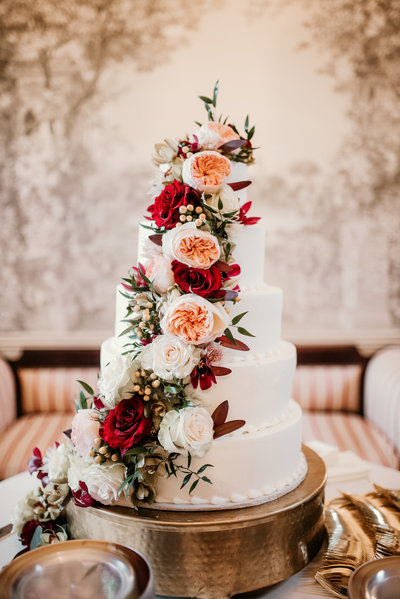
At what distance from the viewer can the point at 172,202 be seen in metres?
1.70

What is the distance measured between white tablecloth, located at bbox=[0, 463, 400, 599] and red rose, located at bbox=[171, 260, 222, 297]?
102cm

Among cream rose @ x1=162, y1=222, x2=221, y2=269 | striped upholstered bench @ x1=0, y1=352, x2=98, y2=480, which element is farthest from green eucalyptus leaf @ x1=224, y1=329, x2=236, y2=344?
striped upholstered bench @ x1=0, y1=352, x2=98, y2=480

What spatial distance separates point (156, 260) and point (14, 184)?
3.73 metres

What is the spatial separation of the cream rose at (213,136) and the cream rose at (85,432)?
0.99 metres

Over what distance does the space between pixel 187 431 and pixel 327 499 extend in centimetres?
123

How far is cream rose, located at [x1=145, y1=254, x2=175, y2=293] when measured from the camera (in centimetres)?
168

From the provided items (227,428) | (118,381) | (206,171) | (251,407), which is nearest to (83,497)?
(118,381)

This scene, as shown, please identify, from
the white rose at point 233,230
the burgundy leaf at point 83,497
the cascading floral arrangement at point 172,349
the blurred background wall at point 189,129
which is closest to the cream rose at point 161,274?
the cascading floral arrangement at point 172,349

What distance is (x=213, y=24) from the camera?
193 inches

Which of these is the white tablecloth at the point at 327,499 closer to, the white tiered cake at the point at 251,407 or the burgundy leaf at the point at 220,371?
the white tiered cake at the point at 251,407

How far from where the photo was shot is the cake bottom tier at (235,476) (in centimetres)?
172

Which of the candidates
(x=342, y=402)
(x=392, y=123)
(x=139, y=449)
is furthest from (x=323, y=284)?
(x=139, y=449)

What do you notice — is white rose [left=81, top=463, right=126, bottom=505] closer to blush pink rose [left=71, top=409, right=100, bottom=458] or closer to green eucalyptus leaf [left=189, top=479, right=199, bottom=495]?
blush pink rose [left=71, top=409, right=100, bottom=458]

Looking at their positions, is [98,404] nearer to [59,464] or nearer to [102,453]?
[102,453]
